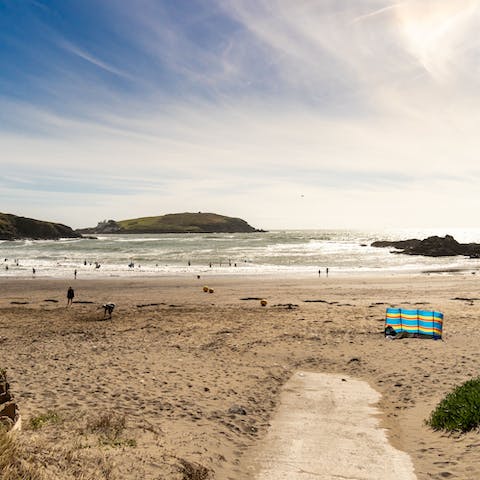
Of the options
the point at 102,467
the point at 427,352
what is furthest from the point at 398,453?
the point at 427,352

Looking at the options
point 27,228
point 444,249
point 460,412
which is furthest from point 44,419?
point 27,228

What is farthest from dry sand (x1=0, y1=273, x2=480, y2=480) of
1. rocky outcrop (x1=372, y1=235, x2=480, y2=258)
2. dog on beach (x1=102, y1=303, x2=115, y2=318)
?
rocky outcrop (x1=372, y1=235, x2=480, y2=258)

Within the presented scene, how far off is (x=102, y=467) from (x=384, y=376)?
1065cm

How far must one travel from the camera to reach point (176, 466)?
7.66 meters

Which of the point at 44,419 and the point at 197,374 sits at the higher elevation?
the point at 44,419

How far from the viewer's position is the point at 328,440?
9820 mm

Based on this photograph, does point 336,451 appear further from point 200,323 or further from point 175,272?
point 175,272

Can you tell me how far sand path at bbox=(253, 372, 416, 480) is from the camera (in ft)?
27.3

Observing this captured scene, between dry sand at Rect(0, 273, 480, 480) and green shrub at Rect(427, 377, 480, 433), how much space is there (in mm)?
314

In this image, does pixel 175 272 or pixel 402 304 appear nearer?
pixel 402 304

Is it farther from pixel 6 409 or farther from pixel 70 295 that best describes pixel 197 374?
pixel 70 295

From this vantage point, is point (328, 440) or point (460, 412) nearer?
point (460, 412)

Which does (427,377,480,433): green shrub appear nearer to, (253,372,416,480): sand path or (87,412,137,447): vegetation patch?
(253,372,416,480): sand path

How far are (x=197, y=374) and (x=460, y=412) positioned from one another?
791 centimetres
